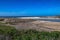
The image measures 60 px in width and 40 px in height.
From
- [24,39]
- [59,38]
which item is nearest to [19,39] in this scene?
Result: [24,39]

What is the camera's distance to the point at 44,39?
7684 mm

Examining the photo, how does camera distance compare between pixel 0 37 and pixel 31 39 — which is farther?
pixel 0 37

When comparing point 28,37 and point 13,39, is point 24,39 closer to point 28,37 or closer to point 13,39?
point 28,37

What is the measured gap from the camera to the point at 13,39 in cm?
868

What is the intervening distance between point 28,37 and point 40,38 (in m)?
0.56

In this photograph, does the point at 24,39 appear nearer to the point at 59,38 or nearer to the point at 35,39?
the point at 35,39

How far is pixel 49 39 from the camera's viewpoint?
25.7ft

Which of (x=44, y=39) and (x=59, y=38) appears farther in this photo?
(x=59, y=38)

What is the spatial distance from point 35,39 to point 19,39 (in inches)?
30.0

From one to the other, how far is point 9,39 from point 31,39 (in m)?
→ 1.31

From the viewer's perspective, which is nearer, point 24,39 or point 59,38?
point 24,39

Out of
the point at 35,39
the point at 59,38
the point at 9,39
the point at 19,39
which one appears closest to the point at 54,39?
the point at 59,38

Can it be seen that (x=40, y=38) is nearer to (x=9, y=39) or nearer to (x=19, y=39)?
(x=19, y=39)

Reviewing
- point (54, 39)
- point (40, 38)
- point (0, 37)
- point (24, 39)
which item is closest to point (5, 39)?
point (0, 37)
